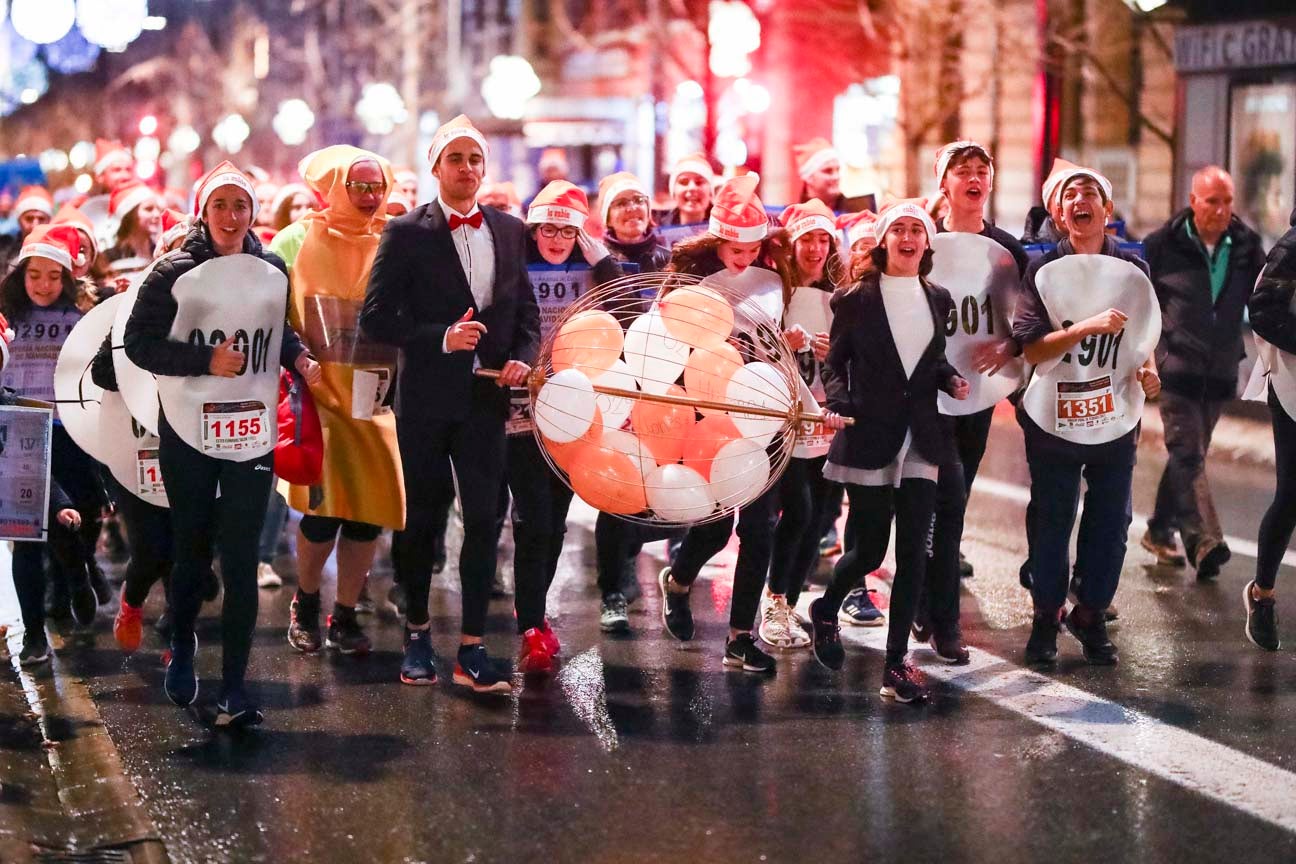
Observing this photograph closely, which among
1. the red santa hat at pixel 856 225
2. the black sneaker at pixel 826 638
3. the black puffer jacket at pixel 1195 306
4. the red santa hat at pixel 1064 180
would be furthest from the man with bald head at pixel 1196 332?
the black sneaker at pixel 826 638

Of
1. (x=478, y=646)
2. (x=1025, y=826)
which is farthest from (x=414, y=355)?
(x=1025, y=826)

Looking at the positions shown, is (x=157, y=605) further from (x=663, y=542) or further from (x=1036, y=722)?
(x=1036, y=722)

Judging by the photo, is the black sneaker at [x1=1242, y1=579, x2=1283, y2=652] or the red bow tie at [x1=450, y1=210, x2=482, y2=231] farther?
the black sneaker at [x1=1242, y1=579, x2=1283, y2=652]

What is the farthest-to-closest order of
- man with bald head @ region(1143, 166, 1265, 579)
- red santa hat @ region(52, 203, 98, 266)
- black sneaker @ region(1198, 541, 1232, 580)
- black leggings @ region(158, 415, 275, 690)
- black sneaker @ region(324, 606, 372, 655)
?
man with bald head @ region(1143, 166, 1265, 579) < black sneaker @ region(1198, 541, 1232, 580) < red santa hat @ region(52, 203, 98, 266) < black sneaker @ region(324, 606, 372, 655) < black leggings @ region(158, 415, 275, 690)

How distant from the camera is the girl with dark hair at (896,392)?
7.45 metres

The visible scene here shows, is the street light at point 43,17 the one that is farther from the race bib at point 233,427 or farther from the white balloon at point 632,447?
the white balloon at point 632,447

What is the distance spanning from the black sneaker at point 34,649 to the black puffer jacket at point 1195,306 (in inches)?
228

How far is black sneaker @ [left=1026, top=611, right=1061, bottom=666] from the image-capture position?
801 centimetres

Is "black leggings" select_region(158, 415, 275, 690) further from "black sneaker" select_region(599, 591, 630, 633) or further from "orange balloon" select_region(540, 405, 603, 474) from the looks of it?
"black sneaker" select_region(599, 591, 630, 633)

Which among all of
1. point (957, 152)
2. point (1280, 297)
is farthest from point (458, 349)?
point (1280, 297)

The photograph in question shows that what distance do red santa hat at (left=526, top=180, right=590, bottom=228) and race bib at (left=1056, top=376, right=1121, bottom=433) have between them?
7.21 feet

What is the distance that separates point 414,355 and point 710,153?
16.4 metres

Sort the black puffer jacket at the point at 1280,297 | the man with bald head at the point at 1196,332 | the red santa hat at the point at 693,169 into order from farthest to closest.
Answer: the red santa hat at the point at 693,169 < the man with bald head at the point at 1196,332 < the black puffer jacket at the point at 1280,297

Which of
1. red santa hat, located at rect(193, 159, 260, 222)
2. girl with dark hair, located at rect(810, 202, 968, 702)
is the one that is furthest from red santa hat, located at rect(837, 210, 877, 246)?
red santa hat, located at rect(193, 159, 260, 222)
